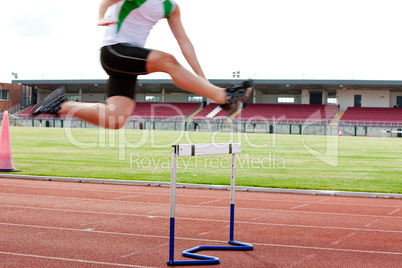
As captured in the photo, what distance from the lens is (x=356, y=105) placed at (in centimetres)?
5116

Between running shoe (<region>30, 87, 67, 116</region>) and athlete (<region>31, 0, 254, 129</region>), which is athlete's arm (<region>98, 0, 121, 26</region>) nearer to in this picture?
athlete (<region>31, 0, 254, 129</region>)

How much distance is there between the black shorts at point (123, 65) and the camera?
3436mm

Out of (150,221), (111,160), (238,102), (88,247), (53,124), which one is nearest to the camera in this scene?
(238,102)

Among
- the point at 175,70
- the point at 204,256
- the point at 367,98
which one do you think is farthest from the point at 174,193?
the point at 367,98

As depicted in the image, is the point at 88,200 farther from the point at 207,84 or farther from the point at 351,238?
the point at 207,84

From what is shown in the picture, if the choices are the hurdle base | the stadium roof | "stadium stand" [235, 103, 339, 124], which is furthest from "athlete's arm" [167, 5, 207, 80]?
the stadium roof

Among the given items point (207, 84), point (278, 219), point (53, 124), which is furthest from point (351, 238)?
point (53, 124)

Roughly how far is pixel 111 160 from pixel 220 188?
6529mm

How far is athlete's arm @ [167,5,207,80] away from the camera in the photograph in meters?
3.76

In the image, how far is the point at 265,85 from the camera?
4994 cm

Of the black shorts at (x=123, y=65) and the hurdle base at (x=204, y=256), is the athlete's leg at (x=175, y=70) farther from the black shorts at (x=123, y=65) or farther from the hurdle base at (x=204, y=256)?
the hurdle base at (x=204, y=256)

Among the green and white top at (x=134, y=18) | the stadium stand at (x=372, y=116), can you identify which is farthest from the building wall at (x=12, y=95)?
the green and white top at (x=134, y=18)

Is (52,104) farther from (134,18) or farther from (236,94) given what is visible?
(236,94)

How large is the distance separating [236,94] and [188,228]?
2555 mm
